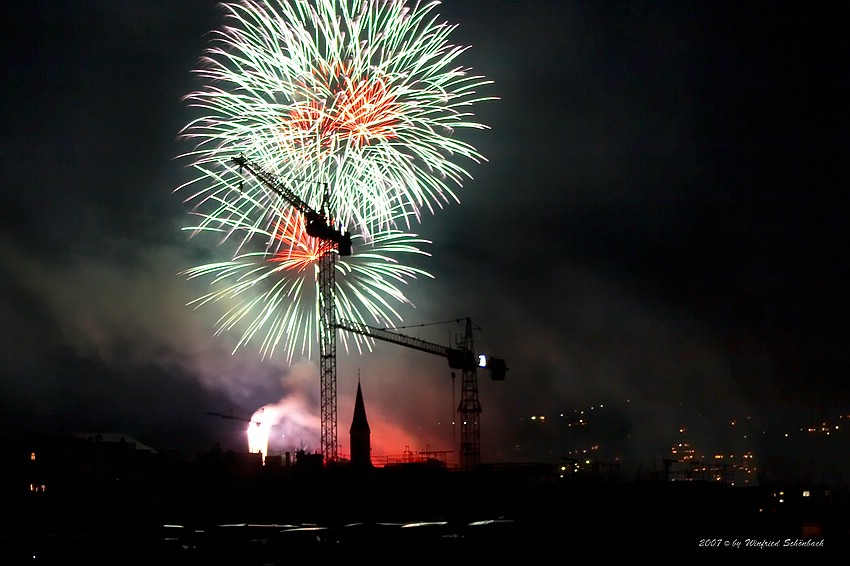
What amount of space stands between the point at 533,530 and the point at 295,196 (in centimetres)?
3919

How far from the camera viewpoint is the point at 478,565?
135 ft

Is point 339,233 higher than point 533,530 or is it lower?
higher

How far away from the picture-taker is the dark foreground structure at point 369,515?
4228 centimetres

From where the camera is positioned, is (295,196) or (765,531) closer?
(765,531)

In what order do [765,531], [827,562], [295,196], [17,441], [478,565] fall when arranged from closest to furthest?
[478,565], [827,562], [765,531], [295,196], [17,441]

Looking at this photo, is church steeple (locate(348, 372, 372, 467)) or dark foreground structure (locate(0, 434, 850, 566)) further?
church steeple (locate(348, 372, 372, 467))

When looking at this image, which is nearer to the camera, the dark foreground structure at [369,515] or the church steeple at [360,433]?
the dark foreground structure at [369,515]

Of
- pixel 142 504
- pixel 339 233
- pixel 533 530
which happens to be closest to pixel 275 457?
pixel 142 504

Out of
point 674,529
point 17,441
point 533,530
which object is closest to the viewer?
point 533,530

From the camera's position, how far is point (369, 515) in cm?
8362

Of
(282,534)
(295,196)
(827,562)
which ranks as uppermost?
(295,196)

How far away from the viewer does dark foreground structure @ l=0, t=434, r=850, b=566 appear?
42.3m

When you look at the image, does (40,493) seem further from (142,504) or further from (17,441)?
(17,441)

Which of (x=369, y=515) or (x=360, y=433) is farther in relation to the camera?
(x=360, y=433)
